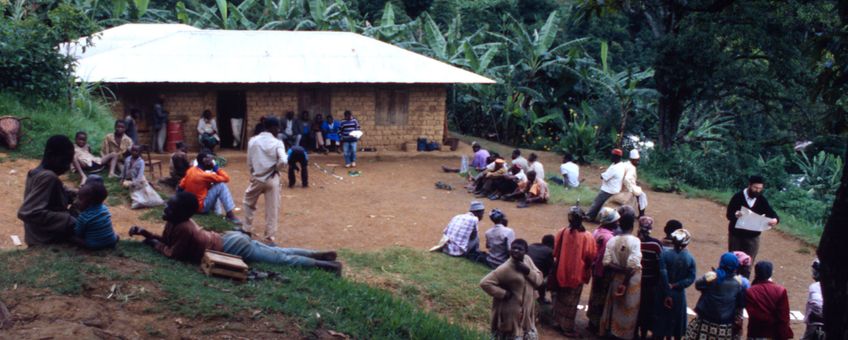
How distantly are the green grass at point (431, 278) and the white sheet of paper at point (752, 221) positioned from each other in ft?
10.6

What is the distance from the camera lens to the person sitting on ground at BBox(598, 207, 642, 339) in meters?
8.16

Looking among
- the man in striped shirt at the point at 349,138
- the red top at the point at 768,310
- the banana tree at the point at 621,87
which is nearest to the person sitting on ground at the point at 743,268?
the red top at the point at 768,310

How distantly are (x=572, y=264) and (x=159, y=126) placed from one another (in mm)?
12834

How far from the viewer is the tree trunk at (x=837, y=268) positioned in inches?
154

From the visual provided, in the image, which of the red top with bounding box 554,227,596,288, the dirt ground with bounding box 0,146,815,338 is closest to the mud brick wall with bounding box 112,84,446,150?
the dirt ground with bounding box 0,146,815,338

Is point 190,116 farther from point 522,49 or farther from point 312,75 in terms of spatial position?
point 522,49

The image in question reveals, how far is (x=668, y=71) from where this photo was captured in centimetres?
1945

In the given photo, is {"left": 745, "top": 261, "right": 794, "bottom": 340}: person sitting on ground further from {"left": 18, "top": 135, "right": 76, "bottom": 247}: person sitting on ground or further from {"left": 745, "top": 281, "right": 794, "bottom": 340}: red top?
{"left": 18, "top": 135, "right": 76, "bottom": 247}: person sitting on ground

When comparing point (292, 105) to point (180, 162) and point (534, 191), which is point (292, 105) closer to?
point (180, 162)

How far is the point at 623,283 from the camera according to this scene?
27.4ft

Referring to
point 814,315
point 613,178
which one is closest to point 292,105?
point 613,178

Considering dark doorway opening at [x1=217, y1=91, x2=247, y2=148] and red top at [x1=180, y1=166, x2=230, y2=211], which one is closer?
red top at [x1=180, y1=166, x2=230, y2=211]

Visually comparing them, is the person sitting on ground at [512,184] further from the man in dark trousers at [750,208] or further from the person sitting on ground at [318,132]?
the person sitting on ground at [318,132]

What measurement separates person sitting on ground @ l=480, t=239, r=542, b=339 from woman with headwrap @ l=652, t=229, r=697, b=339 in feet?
5.67
